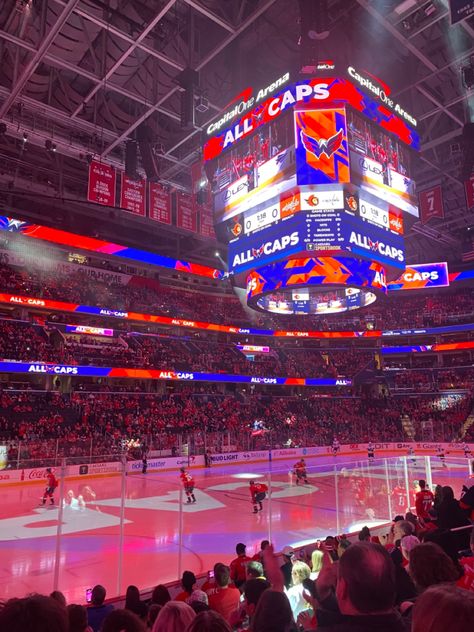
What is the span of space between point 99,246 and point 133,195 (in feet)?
64.0

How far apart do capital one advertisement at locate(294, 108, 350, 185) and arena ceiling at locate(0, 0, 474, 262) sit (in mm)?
1697

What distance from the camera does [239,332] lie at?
4506 cm

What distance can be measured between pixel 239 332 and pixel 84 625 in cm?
4190

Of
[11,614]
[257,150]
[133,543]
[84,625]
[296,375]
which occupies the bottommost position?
[133,543]

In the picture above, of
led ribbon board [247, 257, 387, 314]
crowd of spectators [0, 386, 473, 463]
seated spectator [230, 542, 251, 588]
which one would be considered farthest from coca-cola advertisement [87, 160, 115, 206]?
seated spectator [230, 542, 251, 588]

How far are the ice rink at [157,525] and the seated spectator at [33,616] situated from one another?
5429 millimetres

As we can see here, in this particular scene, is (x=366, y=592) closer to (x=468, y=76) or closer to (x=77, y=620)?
(x=77, y=620)

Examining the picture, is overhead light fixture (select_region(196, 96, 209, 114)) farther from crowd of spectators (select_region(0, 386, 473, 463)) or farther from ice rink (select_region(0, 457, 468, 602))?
crowd of spectators (select_region(0, 386, 473, 463))

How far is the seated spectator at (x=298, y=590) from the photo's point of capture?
559 cm

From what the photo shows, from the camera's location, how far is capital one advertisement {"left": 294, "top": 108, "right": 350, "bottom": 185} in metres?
12.5

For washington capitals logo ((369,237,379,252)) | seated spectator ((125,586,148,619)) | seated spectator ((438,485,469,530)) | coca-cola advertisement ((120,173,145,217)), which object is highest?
coca-cola advertisement ((120,173,145,217))

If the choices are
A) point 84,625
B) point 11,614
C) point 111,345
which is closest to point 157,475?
point 111,345

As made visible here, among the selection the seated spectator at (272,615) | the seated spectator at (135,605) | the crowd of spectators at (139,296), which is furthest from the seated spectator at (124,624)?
the crowd of spectators at (139,296)

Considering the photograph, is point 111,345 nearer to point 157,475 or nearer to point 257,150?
point 157,475
